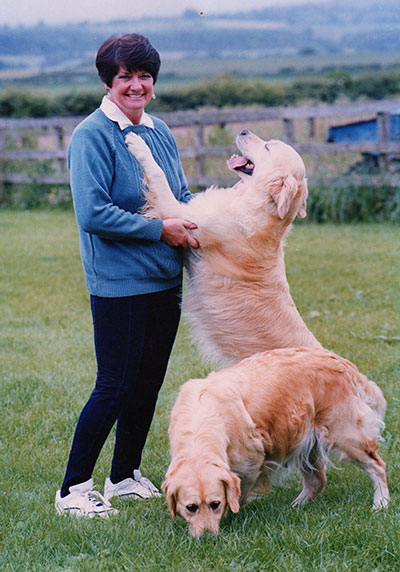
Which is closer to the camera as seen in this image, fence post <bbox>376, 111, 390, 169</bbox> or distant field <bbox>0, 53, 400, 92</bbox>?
fence post <bbox>376, 111, 390, 169</bbox>

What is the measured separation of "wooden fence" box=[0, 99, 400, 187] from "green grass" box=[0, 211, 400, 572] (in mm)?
3926

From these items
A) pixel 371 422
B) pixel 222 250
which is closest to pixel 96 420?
pixel 222 250

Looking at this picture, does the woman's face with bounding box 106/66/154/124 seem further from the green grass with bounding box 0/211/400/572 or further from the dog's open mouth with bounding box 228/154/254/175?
the green grass with bounding box 0/211/400/572

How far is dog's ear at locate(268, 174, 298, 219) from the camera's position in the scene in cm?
402

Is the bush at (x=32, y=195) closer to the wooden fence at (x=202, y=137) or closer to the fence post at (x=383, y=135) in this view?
the wooden fence at (x=202, y=137)

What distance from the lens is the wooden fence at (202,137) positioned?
13.3m

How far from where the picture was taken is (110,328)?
142 inches

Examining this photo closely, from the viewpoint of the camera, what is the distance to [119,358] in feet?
11.9

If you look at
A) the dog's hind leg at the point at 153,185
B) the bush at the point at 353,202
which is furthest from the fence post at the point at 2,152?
the dog's hind leg at the point at 153,185

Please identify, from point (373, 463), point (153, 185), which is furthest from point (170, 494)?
point (153, 185)

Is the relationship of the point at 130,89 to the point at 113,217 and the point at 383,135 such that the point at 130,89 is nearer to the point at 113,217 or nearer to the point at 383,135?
the point at 113,217

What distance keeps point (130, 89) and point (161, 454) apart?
7.78 feet

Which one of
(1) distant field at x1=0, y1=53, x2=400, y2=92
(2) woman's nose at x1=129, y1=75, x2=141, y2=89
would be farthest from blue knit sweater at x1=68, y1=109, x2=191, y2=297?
(1) distant field at x1=0, y1=53, x2=400, y2=92

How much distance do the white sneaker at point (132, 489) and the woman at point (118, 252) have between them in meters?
0.18
